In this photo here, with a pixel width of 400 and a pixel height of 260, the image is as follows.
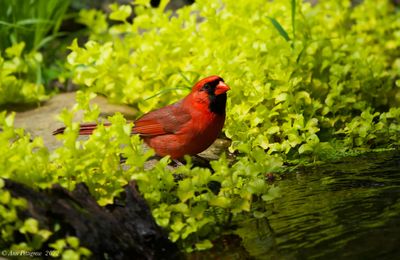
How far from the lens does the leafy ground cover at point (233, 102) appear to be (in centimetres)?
328

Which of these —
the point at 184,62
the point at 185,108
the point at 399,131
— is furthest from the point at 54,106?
the point at 399,131

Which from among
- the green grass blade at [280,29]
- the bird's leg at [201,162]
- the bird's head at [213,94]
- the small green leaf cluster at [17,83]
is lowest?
the small green leaf cluster at [17,83]

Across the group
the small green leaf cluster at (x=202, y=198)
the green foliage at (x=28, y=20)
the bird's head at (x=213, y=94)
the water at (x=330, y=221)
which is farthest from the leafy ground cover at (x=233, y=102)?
the green foliage at (x=28, y=20)

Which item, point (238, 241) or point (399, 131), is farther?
point (399, 131)

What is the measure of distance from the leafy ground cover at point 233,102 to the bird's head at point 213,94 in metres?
0.21

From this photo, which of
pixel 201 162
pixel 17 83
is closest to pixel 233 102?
pixel 201 162

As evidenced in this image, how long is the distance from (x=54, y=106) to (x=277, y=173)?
2.24m

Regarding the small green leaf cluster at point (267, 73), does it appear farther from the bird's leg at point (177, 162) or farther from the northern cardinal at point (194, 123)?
the bird's leg at point (177, 162)

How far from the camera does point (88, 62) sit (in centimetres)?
531

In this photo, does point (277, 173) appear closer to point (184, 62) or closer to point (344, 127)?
point (344, 127)

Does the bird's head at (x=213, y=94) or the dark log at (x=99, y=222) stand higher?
the bird's head at (x=213, y=94)

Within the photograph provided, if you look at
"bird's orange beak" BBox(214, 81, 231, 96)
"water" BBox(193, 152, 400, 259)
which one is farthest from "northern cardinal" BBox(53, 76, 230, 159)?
"water" BBox(193, 152, 400, 259)

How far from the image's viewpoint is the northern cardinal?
4316 millimetres

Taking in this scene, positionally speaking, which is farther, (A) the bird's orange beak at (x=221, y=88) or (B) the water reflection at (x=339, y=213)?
(A) the bird's orange beak at (x=221, y=88)
